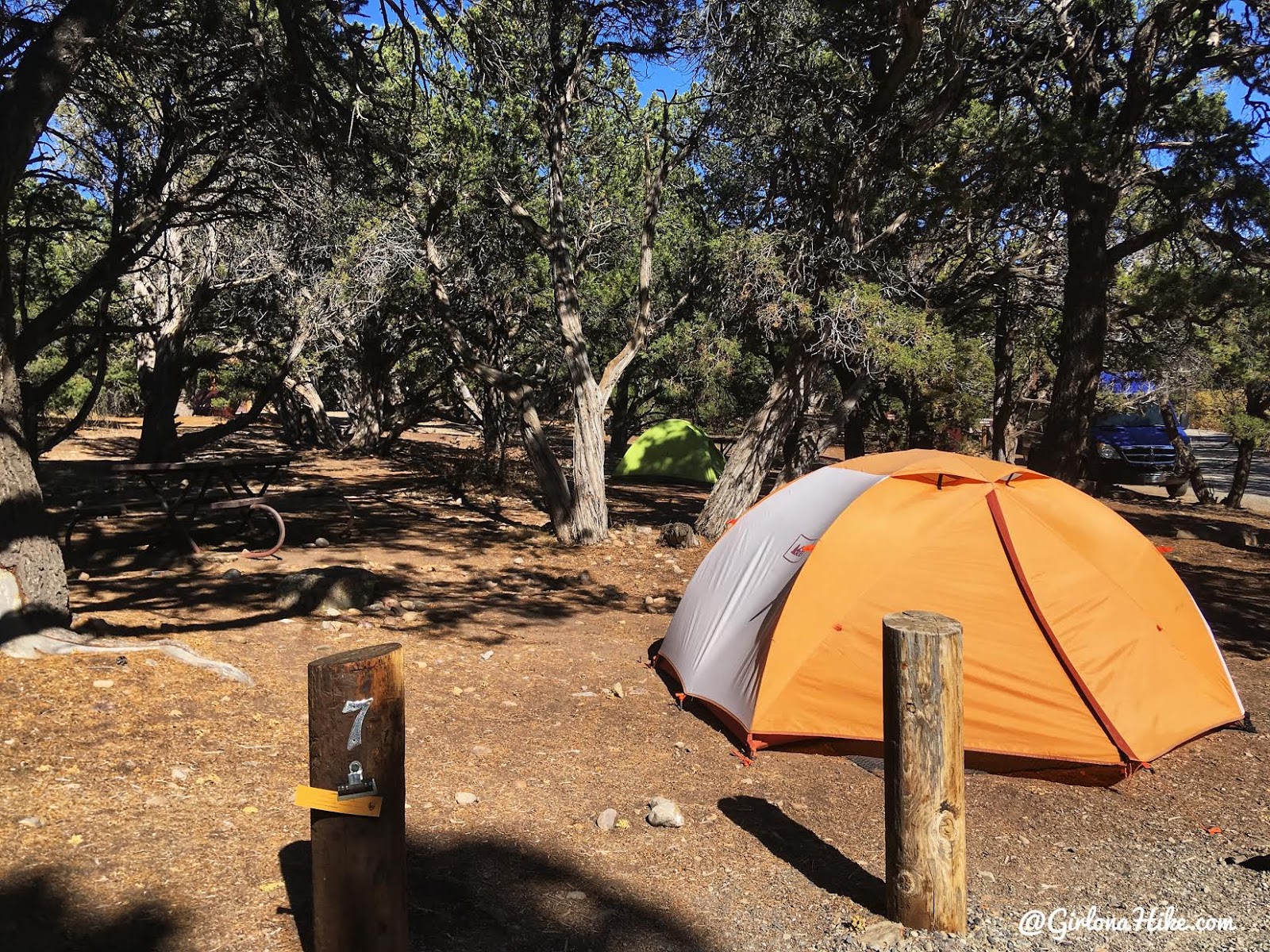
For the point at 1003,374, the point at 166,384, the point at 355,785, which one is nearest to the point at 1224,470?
the point at 1003,374

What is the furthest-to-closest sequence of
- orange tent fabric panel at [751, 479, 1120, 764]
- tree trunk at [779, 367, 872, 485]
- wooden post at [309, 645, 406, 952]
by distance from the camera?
tree trunk at [779, 367, 872, 485], orange tent fabric panel at [751, 479, 1120, 764], wooden post at [309, 645, 406, 952]

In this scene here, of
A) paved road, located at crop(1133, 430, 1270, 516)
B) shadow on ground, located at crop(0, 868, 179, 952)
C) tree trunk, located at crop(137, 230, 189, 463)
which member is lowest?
paved road, located at crop(1133, 430, 1270, 516)

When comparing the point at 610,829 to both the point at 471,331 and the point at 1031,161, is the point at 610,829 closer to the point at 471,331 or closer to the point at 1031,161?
the point at 1031,161

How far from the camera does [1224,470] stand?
1078 inches

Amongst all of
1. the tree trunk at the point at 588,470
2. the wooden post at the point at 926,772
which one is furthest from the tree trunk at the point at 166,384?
the wooden post at the point at 926,772

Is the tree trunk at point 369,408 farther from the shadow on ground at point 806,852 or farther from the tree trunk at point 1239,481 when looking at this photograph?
the shadow on ground at point 806,852

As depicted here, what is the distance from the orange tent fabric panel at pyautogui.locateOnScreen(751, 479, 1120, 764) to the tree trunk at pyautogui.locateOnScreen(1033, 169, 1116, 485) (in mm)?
6687

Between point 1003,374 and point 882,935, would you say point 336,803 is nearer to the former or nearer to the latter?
point 882,935

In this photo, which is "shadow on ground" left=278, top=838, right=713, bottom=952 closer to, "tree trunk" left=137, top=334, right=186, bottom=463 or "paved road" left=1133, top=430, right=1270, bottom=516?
"tree trunk" left=137, top=334, right=186, bottom=463

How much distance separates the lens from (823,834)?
4.38 metres

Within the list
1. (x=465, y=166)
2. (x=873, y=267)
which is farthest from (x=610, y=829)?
(x=465, y=166)

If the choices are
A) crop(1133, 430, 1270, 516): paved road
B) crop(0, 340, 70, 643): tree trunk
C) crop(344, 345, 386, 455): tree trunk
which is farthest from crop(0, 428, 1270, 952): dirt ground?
crop(1133, 430, 1270, 516): paved road

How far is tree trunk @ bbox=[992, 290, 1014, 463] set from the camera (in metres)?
14.9

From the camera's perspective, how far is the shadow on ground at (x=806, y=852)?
3.82 metres
